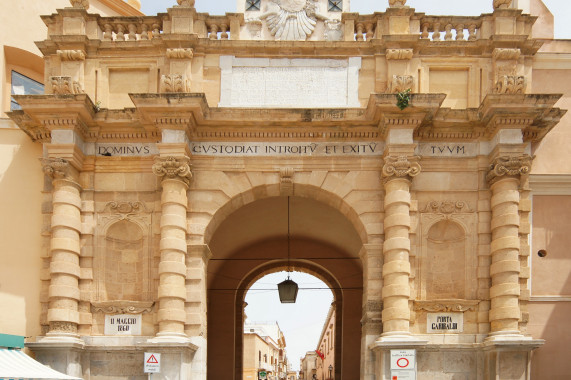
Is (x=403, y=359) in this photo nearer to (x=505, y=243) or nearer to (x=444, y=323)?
(x=444, y=323)

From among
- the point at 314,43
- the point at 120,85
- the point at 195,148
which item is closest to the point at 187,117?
the point at 195,148

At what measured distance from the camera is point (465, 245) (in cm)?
1551

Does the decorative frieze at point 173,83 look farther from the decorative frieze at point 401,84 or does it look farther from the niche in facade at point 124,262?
the decorative frieze at point 401,84

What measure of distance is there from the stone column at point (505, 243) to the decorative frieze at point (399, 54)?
281 cm

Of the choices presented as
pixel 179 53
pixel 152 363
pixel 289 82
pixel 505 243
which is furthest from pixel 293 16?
pixel 152 363

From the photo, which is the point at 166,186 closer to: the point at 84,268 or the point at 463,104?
the point at 84,268

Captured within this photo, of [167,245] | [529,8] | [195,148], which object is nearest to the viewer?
[167,245]

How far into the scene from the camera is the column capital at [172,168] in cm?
1523

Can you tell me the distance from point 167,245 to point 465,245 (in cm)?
597

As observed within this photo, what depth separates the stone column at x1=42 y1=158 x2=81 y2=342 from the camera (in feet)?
48.6

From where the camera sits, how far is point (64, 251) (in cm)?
1512

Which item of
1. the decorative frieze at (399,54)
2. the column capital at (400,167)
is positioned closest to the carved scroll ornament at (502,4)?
the decorative frieze at (399,54)

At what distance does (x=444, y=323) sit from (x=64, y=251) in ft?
25.0

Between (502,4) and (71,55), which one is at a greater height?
(502,4)
